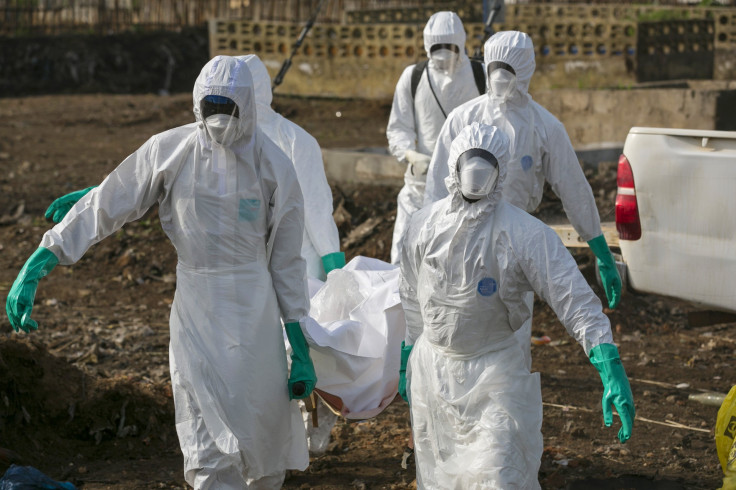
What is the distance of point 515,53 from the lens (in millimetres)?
5223

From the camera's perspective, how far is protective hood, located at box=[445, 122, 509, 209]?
385 cm

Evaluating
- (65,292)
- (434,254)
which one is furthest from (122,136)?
(434,254)

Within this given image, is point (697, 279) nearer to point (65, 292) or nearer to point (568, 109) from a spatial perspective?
point (65, 292)

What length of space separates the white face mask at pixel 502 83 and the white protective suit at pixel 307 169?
950mm

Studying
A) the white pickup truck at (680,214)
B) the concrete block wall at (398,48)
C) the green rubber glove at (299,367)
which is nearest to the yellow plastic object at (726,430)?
the white pickup truck at (680,214)

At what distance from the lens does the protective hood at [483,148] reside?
12.6 ft

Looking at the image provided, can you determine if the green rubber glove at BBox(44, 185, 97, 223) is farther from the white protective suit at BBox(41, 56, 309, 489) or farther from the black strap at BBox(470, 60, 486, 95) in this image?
the black strap at BBox(470, 60, 486, 95)

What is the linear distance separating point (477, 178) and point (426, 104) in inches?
122

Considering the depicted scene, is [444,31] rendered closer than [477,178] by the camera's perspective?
No

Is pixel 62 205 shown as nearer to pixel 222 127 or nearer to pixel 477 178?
pixel 222 127

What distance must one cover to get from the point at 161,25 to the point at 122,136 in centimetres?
732

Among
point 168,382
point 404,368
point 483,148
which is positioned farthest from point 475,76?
point 483,148

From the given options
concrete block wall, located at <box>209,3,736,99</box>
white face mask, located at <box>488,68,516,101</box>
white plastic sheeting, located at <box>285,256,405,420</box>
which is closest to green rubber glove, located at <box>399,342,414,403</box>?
white plastic sheeting, located at <box>285,256,405,420</box>

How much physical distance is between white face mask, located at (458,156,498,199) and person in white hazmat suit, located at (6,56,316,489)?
740 mm
